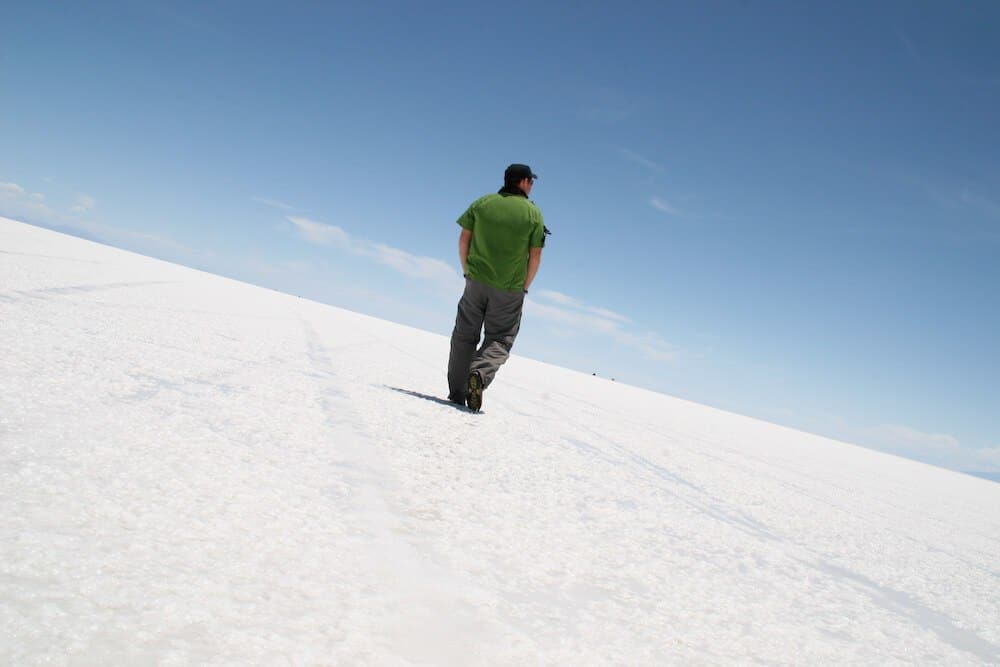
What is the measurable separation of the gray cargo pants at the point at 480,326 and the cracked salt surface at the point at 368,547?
1156 mm

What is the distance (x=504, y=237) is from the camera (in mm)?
4250

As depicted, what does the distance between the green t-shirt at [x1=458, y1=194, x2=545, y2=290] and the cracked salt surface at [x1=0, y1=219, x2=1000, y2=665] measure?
1443 millimetres

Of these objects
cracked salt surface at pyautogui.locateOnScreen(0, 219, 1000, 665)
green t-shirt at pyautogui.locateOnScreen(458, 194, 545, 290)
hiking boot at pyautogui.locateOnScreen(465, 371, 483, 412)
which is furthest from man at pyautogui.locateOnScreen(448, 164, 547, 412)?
cracked salt surface at pyautogui.locateOnScreen(0, 219, 1000, 665)

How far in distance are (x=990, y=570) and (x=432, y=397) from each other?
308 cm

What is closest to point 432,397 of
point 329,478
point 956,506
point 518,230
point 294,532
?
point 518,230

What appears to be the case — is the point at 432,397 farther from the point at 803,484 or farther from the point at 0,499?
the point at 0,499

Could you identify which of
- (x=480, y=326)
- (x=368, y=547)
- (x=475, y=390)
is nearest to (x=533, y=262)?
(x=480, y=326)

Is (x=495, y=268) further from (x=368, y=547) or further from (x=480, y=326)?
(x=368, y=547)

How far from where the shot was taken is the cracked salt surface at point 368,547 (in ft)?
2.76

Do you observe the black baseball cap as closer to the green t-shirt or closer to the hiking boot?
the green t-shirt

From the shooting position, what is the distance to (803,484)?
4551 mm

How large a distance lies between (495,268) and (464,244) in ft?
1.06

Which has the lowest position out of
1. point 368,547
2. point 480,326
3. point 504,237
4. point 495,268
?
point 368,547

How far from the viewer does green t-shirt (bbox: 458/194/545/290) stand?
4.23m
